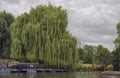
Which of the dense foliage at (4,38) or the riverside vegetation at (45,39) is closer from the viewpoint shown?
the riverside vegetation at (45,39)

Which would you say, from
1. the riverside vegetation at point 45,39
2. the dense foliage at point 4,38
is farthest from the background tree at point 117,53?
the dense foliage at point 4,38

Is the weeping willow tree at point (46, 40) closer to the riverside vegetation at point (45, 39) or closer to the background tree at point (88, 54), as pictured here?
the riverside vegetation at point (45, 39)

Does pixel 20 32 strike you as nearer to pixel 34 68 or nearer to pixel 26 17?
pixel 26 17

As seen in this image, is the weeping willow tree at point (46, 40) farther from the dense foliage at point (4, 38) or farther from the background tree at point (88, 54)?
the background tree at point (88, 54)

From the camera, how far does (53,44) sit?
51219 mm

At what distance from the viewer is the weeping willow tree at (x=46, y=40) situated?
2009 inches

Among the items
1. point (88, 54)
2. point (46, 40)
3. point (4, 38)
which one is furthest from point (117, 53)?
point (4, 38)

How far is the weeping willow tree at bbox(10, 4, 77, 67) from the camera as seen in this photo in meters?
51.0

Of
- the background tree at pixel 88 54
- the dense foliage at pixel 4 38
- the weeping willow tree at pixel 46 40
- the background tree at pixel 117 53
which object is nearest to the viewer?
the weeping willow tree at pixel 46 40

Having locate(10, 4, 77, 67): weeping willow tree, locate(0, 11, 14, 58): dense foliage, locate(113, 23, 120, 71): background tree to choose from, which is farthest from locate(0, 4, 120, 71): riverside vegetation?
locate(113, 23, 120, 71): background tree

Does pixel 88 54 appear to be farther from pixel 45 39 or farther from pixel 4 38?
pixel 45 39

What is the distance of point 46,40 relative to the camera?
51406 mm

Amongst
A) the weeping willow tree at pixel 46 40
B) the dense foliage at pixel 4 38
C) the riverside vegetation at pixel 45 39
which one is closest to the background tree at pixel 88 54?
the dense foliage at pixel 4 38

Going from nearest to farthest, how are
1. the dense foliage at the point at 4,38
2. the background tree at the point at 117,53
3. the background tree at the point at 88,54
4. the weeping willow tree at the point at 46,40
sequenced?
A: the weeping willow tree at the point at 46,40
the dense foliage at the point at 4,38
the background tree at the point at 117,53
the background tree at the point at 88,54
